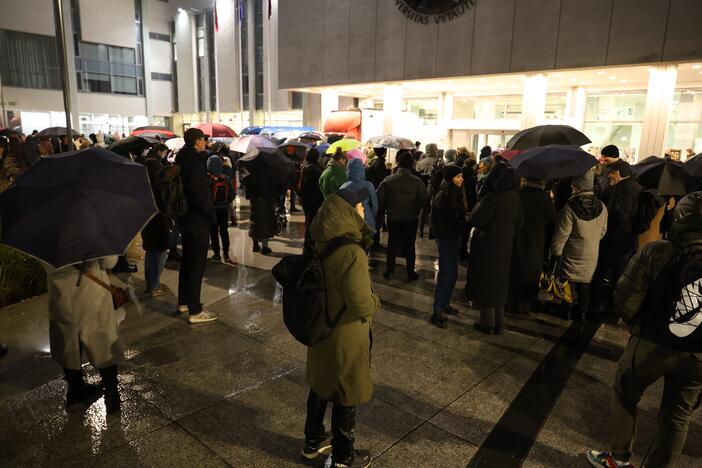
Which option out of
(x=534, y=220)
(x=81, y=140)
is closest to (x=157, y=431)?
(x=534, y=220)

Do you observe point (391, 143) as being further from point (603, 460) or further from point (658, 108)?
point (658, 108)

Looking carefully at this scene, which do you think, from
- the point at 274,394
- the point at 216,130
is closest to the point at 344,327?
the point at 274,394

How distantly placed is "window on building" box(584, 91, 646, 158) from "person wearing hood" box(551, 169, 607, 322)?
16.4 metres

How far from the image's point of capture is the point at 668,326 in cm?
268

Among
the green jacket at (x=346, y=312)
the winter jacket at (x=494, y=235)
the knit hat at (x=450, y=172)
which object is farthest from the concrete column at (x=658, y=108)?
the green jacket at (x=346, y=312)

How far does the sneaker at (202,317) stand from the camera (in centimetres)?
563

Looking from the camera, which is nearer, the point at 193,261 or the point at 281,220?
the point at 193,261

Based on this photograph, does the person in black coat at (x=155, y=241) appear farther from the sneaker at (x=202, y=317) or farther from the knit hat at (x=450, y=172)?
the knit hat at (x=450, y=172)

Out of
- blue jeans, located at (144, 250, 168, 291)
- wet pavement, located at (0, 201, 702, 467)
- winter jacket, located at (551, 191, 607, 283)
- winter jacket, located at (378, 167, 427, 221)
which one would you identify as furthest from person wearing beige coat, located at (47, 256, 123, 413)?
winter jacket, located at (551, 191, 607, 283)

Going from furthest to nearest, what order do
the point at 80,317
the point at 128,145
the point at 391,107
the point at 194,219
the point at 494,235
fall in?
the point at 391,107, the point at 128,145, the point at 194,219, the point at 494,235, the point at 80,317

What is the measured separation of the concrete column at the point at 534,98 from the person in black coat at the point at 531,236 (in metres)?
14.4

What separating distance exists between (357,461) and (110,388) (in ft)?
6.88

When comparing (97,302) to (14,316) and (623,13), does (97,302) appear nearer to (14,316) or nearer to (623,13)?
(14,316)

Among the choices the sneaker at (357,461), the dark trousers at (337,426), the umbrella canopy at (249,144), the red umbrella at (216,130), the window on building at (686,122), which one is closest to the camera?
the dark trousers at (337,426)
